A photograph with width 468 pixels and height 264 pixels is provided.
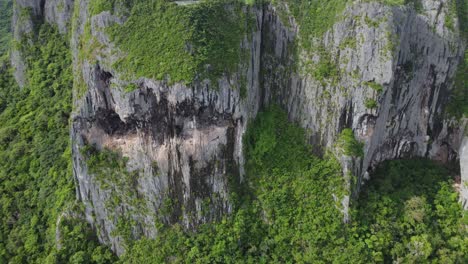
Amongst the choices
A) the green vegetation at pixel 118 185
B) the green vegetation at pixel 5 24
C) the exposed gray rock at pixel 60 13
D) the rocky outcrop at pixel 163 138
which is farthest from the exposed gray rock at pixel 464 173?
the green vegetation at pixel 5 24

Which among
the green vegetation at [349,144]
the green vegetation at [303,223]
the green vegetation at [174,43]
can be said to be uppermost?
the green vegetation at [174,43]

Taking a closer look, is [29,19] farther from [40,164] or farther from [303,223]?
[303,223]

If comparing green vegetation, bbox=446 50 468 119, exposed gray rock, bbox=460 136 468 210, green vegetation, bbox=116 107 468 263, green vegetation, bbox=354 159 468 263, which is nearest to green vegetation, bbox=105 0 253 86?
green vegetation, bbox=116 107 468 263

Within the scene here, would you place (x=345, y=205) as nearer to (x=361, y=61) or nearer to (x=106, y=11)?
(x=361, y=61)

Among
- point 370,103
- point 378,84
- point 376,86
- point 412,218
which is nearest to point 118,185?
point 370,103

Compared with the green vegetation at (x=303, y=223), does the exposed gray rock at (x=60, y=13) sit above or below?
above

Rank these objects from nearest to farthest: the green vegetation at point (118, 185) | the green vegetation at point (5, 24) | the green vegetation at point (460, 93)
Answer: the green vegetation at point (118, 185)
the green vegetation at point (460, 93)
the green vegetation at point (5, 24)

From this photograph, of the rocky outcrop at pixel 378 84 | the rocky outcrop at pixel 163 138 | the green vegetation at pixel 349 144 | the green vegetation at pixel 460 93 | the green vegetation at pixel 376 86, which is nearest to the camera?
the rocky outcrop at pixel 163 138

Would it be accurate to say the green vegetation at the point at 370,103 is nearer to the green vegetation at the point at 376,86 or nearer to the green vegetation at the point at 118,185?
the green vegetation at the point at 376,86
